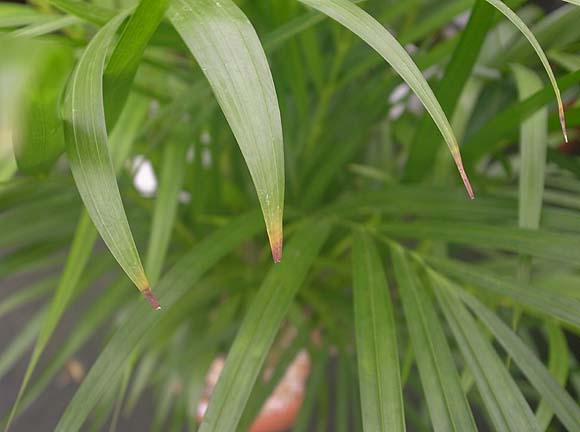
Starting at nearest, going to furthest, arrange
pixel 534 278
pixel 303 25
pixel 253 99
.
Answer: pixel 253 99
pixel 303 25
pixel 534 278

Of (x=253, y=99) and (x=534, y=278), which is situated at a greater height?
(x=253, y=99)

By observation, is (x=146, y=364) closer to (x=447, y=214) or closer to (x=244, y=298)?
(x=244, y=298)

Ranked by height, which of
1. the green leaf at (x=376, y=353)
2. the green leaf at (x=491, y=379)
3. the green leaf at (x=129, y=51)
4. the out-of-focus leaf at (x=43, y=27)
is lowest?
the green leaf at (x=491, y=379)

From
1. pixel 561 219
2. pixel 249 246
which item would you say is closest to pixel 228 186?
pixel 249 246

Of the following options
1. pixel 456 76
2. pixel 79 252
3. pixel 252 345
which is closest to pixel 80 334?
pixel 79 252

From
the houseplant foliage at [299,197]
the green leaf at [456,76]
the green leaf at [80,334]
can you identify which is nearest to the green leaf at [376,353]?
the houseplant foliage at [299,197]

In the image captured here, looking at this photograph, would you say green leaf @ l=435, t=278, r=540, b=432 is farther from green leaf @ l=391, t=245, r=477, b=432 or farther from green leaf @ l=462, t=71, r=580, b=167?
green leaf @ l=462, t=71, r=580, b=167

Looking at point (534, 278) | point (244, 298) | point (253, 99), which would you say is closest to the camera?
point (253, 99)

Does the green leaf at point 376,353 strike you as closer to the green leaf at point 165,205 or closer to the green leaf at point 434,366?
the green leaf at point 434,366

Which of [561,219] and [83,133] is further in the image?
[561,219]
